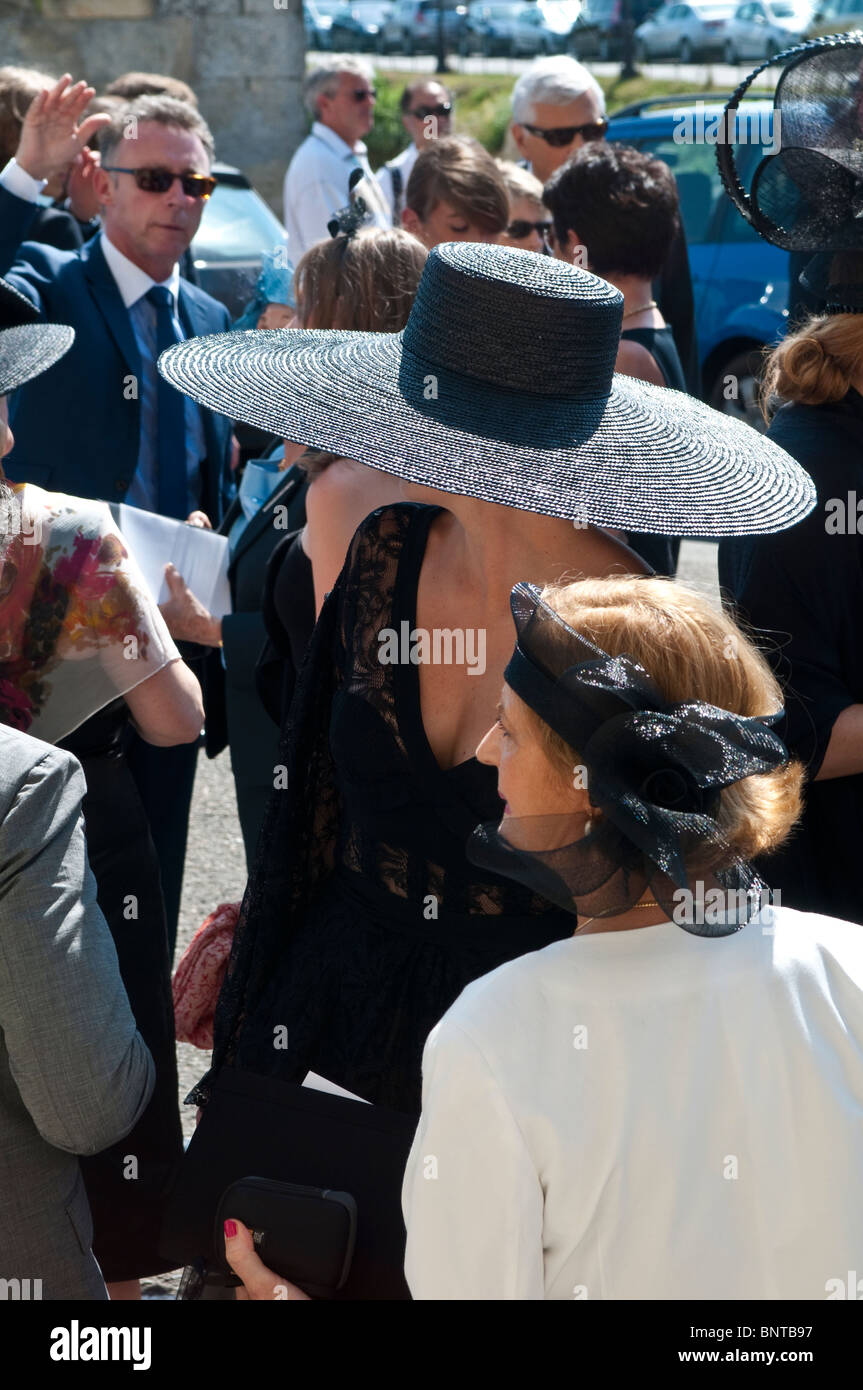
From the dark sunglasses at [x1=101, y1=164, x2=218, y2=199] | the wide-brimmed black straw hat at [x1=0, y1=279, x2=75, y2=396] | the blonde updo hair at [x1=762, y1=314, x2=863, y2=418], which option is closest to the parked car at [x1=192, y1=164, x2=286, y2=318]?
the dark sunglasses at [x1=101, y1=164, x2=218, y2=199]

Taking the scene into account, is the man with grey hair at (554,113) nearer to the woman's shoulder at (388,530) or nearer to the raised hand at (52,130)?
the raised hand at (52,130)

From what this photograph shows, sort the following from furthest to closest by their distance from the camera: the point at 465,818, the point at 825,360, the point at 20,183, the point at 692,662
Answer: the point at 20,183, the point at 825,360, the point at 465,818, the point at 692,662

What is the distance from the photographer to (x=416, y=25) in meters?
31.6

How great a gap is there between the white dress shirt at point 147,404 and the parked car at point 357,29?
30248 mm

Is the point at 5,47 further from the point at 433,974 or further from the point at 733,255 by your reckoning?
the point at 433,974

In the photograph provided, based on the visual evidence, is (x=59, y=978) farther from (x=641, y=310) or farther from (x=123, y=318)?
(x=641, y=310)

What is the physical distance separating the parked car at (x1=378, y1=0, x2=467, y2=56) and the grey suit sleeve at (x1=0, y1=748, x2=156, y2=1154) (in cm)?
3299

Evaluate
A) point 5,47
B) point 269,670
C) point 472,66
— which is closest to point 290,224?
point 269,670

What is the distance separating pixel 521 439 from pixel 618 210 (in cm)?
202

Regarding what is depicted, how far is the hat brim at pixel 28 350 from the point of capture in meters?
2.23

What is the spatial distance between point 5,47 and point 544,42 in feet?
71.8

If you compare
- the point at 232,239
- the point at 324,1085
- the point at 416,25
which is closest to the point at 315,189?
the point at 232,239

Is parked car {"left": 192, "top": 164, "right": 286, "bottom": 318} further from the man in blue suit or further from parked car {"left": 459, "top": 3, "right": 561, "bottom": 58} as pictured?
parked car {"left": 459, "top": 3, "right": 561, "bottom": 58}
